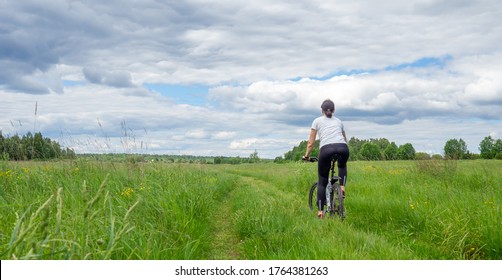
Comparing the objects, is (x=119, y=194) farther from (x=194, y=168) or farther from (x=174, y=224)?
(x=194, y=168)

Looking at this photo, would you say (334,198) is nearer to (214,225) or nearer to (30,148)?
(214,225)


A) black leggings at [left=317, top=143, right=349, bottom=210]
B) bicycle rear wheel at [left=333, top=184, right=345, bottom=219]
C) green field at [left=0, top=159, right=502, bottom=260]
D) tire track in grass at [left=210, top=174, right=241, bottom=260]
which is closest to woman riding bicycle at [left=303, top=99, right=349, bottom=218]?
black leggings at [left=317, top=143, right=349, bottom=210]

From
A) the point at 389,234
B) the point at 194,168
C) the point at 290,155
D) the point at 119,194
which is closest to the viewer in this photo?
the point at 389,234

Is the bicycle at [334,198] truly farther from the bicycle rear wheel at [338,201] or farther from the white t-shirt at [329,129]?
the white t-shirt at [329,129]

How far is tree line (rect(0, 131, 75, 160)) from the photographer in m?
10.5

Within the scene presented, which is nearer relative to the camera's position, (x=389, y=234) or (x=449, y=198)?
(x=389, y=234)

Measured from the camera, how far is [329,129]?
325 inches

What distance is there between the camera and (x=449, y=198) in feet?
26.1

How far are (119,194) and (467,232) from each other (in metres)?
5.81

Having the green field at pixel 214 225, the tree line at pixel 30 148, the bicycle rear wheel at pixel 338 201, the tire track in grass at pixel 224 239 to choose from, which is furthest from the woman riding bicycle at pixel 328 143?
the tree line at pixel 30 148

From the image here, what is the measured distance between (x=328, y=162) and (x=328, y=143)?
465 mm

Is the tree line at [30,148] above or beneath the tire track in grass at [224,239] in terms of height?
above

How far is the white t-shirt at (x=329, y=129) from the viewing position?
821 centimetres
